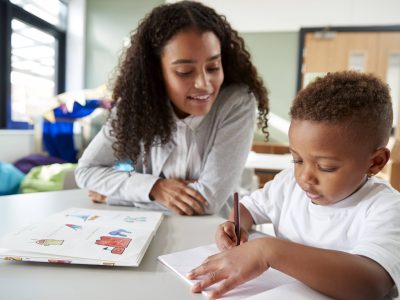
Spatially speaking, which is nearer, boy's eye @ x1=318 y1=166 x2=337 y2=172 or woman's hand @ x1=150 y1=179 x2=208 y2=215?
boy's eye @ x1=318 y1=166 x2=337 y2=172

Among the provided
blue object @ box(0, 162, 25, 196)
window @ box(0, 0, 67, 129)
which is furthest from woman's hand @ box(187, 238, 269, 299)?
window @ box(0, 0, 67, 129)

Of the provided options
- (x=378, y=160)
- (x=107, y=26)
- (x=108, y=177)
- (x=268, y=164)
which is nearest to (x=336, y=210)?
(x=378, y=160)

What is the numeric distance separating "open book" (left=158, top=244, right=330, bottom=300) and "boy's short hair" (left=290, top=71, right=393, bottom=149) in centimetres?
28

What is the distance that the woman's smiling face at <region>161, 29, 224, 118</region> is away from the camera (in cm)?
101

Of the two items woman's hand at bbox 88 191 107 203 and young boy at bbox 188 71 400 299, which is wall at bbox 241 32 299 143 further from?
young boy at bbox 188 71 400 299

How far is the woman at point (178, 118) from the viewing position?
1015mm

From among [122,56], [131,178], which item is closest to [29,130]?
[122,56]

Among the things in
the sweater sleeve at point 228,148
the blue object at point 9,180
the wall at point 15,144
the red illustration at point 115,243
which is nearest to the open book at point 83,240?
the red illustration at point 115,243

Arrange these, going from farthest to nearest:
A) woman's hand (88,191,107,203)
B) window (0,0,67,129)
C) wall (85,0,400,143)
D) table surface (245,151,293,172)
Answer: wall (85,0,400,143) → window (0,0,67,129) → table surface (245,151,293,172) → woman's hand (88,191,107,203)

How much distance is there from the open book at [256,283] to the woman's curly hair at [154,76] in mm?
531

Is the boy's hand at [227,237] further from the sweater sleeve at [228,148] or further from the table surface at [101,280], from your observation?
the sweater sleeve at [228,148]

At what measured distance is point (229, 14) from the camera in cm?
401

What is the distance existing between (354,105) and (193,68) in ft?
1.84

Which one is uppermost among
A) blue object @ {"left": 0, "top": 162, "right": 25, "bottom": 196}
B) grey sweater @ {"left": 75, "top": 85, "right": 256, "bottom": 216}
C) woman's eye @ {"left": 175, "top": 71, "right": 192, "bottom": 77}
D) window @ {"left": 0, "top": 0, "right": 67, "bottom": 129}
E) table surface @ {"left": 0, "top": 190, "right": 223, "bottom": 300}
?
window @ {"left": 0, "top": 0, "right": 67, "bottom": 129}
